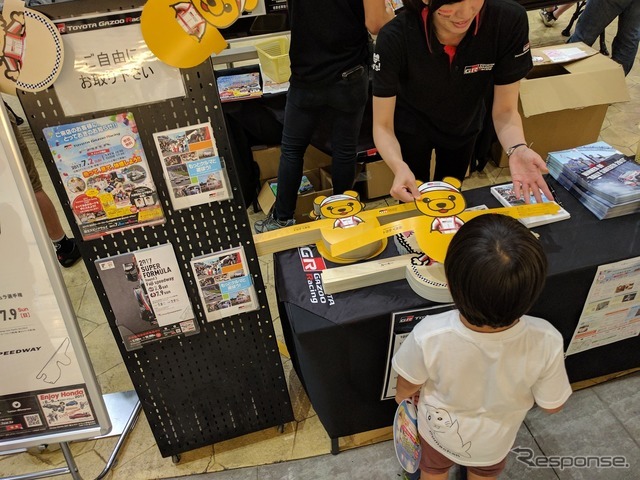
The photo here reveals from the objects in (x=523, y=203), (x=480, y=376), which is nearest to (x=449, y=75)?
(x=523, y=203)

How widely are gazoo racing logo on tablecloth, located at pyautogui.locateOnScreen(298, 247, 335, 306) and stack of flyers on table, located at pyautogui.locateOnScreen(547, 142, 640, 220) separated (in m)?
0.88

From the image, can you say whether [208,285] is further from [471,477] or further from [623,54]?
[623,54]

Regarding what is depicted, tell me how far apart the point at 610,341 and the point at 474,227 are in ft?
3.56

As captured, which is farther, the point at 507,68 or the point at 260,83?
the point at 260,83

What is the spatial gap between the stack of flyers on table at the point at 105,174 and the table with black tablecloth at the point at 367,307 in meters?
0.45

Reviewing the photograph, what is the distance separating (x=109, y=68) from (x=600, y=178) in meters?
1.47

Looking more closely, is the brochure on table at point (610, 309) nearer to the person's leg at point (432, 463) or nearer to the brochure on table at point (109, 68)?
the person's leg at point (432, 463)

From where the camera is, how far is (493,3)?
1.52 m

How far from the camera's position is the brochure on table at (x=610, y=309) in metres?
1.54

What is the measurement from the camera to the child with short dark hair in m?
1.01

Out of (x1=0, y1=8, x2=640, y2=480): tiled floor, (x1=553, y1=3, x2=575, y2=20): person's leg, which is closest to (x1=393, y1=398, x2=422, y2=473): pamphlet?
(x1=0, y1=8, x2=640, y2=480): tiled floor

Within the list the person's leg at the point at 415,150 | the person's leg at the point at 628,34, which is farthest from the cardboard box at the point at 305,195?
the person's leg at the point at 628,34

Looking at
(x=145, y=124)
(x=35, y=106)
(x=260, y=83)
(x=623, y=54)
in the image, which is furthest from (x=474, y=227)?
(x=623, y=54)

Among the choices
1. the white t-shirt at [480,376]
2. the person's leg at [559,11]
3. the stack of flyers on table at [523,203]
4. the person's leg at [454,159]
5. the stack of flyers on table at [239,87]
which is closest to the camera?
the white t-shirt at [480,376]
